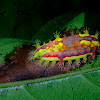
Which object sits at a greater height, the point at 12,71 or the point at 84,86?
the point at 12,71

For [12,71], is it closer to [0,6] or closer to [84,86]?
[84,86]

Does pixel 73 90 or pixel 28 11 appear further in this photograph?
pixel 28 11

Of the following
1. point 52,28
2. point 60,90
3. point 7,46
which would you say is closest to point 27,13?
point 52,28

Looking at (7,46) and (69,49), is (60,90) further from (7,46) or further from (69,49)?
(7,46)

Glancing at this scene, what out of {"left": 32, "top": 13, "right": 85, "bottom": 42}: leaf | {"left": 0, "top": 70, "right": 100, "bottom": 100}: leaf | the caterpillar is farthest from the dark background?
{"left": 0, "top": 70, "right": 100, "bottom": 100}: leaf

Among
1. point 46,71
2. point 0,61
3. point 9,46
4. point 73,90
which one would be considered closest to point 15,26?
point 9,46

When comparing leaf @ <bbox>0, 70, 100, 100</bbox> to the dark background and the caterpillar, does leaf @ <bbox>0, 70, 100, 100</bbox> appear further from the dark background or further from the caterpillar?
the dark background
